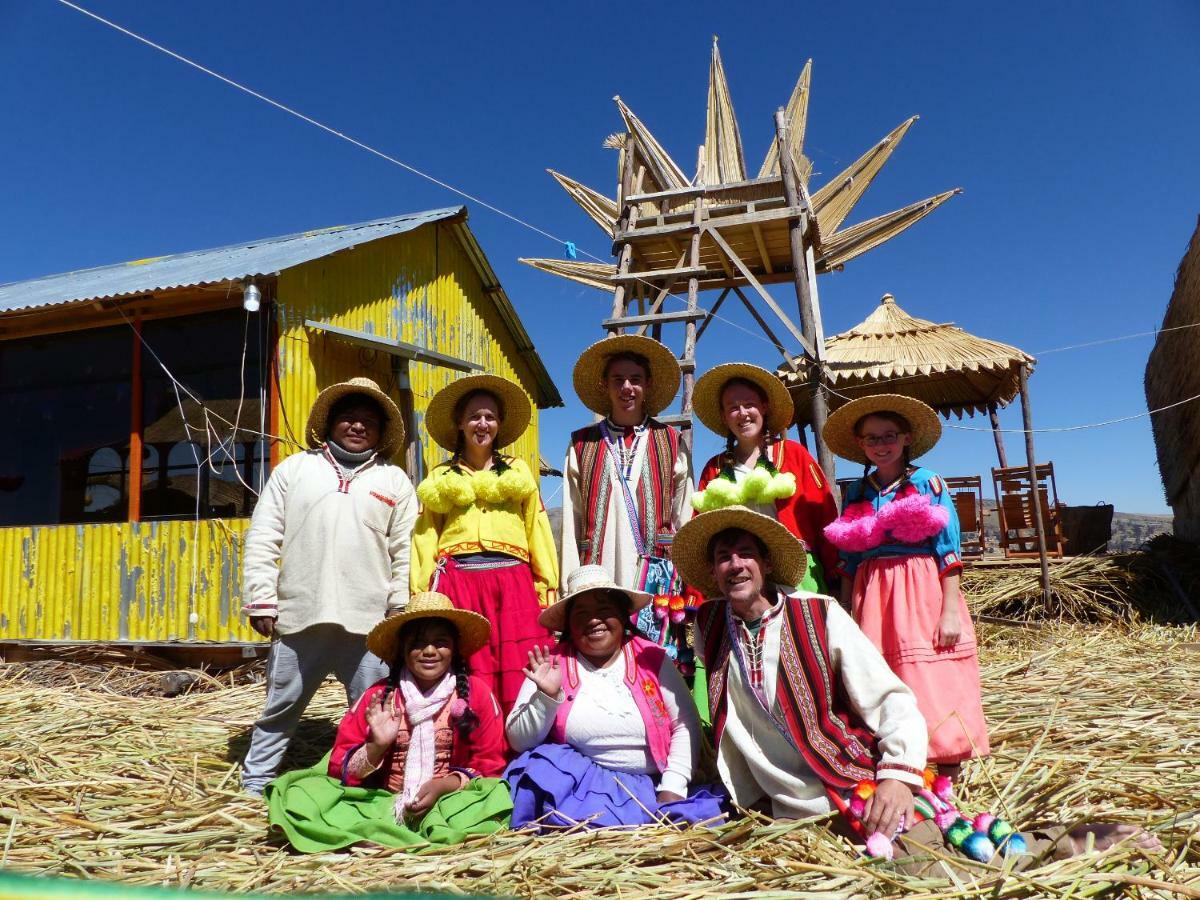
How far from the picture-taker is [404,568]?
380 cm

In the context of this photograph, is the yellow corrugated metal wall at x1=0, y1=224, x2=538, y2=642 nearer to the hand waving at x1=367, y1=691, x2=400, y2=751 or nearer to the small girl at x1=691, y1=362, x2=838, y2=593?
the hand waving at x1=367, y1=691, x2=400, y2=751

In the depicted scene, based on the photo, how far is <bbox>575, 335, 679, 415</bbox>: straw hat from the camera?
3.87 m

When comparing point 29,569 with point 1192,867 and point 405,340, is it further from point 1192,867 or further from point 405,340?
point 1192,867

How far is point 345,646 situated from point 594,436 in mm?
1550

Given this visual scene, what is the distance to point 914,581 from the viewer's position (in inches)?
125

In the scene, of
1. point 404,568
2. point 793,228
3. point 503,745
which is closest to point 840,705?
point 503,745

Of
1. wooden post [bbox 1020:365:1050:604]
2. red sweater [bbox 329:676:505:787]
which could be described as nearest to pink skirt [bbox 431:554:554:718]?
red sweater [bbox 329:676:505:787]

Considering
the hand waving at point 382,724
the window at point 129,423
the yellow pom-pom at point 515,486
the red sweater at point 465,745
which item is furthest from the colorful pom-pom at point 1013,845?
the window at point 129,423

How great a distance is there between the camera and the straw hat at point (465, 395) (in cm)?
381

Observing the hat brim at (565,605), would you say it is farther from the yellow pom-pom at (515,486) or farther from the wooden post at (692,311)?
A: the wooden post at (692,311)

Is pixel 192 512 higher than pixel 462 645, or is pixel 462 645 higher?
pixel 192 512

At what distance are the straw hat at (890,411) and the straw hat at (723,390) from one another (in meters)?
0.22

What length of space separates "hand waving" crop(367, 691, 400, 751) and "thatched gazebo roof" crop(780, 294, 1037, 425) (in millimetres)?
6893

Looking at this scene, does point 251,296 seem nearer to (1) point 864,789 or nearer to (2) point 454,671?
(2) point 454,671
